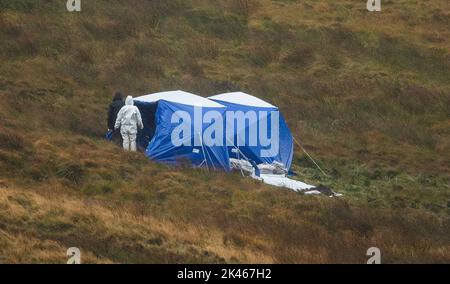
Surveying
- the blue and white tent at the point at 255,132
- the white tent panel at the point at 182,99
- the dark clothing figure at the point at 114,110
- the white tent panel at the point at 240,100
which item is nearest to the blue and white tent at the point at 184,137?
the white tent panel at the point at 182,99

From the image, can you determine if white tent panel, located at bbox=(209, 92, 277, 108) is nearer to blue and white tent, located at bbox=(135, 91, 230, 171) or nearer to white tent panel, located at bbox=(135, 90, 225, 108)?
white tent panel, located at bbox=(135, 90, 225, 108)

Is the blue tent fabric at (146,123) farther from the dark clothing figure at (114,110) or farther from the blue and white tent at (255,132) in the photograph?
the blue and white tent at (255,132)

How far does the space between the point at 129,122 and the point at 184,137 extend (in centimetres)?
150

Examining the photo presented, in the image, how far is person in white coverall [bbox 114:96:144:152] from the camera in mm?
24859

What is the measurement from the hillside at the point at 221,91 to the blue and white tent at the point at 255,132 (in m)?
1.09

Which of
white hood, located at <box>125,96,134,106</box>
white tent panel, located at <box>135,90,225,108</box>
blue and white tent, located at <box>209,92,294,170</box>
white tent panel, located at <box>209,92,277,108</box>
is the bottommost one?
blue and white tent, located at <box>209,92,294,170</box>

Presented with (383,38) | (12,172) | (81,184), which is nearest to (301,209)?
(81,184)

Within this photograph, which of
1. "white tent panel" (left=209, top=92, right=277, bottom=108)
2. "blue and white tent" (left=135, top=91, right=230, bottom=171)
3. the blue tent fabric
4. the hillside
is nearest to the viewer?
the hillside

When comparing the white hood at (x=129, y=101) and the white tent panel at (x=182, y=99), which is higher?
the white hood at (x=129, y=101)

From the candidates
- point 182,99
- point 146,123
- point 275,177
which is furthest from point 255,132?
point 146,123

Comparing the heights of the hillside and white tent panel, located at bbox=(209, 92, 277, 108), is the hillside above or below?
below

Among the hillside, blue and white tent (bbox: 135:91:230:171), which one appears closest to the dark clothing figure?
the hillside

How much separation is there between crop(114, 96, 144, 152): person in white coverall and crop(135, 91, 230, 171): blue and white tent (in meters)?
0.56

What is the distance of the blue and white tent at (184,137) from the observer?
2516 cm
